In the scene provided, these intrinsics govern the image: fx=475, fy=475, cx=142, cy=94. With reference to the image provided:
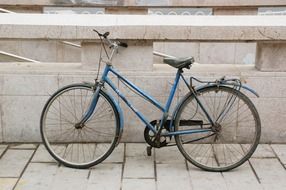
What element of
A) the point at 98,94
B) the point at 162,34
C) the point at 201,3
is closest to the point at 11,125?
the point at 98,94

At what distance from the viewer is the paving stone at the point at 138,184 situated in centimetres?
457

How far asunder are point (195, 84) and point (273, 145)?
46.1 inches

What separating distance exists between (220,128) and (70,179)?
161 cm

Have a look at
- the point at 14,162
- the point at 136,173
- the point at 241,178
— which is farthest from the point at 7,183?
the point at 241,178

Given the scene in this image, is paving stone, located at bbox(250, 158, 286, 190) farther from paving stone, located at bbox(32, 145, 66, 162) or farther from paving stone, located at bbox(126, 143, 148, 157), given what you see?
paving stone, located at bbox(32, 145, 66, 162)

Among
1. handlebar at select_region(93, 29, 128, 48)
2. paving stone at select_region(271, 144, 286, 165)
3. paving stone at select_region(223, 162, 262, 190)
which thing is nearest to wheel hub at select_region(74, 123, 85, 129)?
handlebar at select_region(93, 29, 128, 48)

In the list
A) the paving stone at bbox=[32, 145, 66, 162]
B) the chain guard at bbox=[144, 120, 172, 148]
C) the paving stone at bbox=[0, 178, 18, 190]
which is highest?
the chain guard at bbox=[144, 120, 172, 148]

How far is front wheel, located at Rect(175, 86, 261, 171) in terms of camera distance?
4.86 m

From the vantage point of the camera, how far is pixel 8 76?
530 centimetres

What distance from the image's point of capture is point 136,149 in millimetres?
5383

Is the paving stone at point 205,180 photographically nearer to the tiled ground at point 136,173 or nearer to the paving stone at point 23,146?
the tiled ground at point 136,173

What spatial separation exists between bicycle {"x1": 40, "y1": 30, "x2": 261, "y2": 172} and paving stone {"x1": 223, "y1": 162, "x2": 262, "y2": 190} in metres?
0.08

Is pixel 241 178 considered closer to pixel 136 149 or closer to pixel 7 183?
pixel 136 149

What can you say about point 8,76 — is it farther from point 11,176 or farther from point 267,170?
point 267,170
